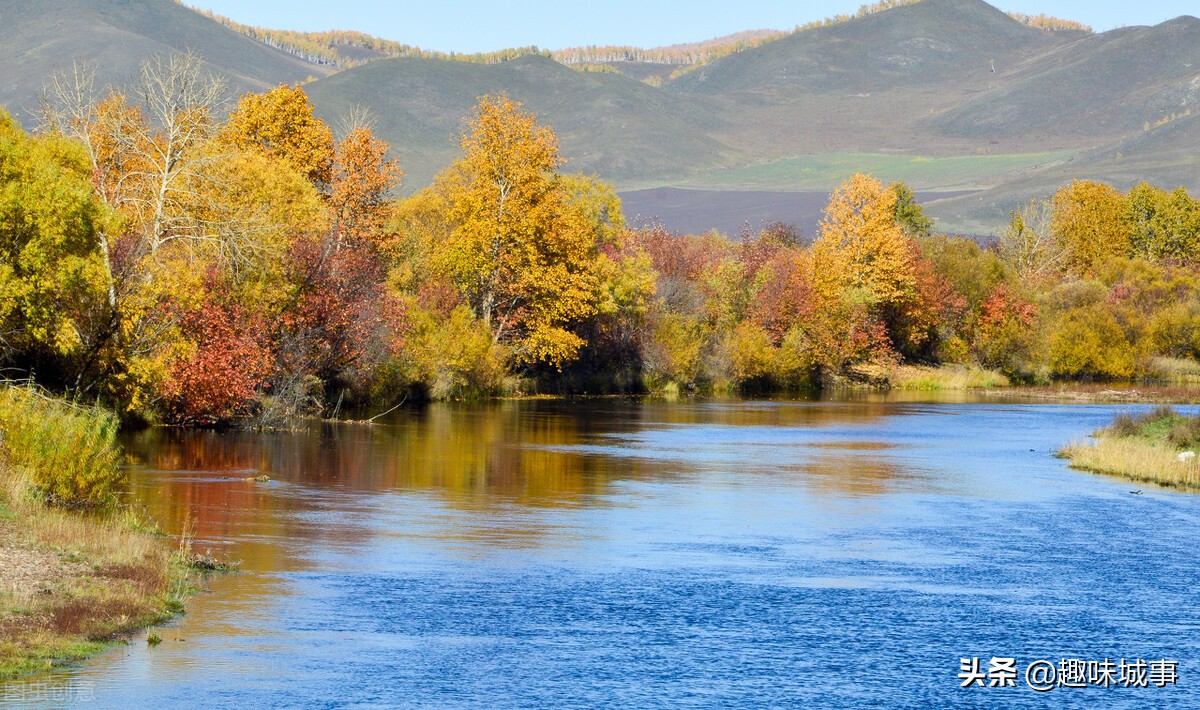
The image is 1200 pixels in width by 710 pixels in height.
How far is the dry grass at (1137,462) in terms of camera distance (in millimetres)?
39375

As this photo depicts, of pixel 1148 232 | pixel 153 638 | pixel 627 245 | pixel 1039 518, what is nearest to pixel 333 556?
pixel 153 638

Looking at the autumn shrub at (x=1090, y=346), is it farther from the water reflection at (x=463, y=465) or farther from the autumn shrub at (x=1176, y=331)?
the water reflection at (x=463, y=465)

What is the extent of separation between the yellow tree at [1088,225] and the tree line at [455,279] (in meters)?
0.23

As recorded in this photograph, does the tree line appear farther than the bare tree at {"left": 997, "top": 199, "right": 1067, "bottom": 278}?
No

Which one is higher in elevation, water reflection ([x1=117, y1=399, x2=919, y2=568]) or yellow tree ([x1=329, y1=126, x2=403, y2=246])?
yellow tree ([x1=329, y1=126, x2=403, y2=246])

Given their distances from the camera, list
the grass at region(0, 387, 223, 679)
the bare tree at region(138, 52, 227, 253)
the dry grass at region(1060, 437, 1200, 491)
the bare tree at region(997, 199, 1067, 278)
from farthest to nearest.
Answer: the bare tree at region(997, 199, 1067, 278)
the bare tree at region(138, 52, 227, 253)
the dry grass at region(1060, 437, 1200, 491)
the grass at region(0, 387, 223, 679)

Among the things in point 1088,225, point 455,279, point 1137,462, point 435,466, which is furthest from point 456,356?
point 1088,225

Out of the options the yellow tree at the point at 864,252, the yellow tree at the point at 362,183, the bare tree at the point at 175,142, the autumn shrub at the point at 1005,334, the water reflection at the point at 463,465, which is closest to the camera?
the water reflection at the point at 463,465

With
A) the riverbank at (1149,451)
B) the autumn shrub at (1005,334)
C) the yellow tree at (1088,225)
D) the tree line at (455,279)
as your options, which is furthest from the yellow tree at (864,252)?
the riverbank at (1149,451)

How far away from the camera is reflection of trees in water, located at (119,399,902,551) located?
29.5 metres

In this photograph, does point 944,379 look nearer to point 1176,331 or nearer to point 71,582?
point 1176,331

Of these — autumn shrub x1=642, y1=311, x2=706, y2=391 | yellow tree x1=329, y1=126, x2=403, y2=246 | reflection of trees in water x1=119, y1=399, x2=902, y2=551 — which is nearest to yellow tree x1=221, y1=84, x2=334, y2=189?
yellow tree x1=329, y1=126, x2=403, y2=246

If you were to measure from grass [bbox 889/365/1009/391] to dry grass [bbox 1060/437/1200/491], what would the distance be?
51.0 metres

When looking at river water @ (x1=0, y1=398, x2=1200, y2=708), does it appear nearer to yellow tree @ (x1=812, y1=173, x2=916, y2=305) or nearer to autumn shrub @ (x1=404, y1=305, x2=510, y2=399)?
autumn shrub @ (x1=404, y1=305, x2=510, y2=399)
